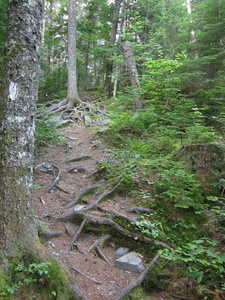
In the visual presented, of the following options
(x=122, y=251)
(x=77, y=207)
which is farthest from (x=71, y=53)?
(x=122, y=251)

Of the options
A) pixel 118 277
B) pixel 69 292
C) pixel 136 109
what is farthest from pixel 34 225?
pixel 136 109

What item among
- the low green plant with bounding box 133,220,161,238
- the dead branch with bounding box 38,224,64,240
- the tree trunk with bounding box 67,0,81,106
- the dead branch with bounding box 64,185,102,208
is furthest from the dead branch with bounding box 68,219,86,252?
the tree trunk with bounding box 67,0,81,106

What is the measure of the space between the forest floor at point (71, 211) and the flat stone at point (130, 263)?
7 cm

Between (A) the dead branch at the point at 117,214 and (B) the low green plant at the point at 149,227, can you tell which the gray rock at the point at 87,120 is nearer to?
(A) the dead branch at the point at 117,214

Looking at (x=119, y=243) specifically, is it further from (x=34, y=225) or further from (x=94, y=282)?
(x=34, y=225)

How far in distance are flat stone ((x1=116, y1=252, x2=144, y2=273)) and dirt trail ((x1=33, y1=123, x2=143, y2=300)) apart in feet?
0.24

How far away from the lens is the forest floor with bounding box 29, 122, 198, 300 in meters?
3.15

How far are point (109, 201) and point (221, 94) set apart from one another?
767 cm

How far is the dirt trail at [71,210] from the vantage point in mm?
3196

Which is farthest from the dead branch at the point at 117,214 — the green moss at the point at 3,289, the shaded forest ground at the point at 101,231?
the green moss at the point at 3,289

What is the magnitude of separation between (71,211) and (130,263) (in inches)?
66.3

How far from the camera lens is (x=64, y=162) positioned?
7.23m

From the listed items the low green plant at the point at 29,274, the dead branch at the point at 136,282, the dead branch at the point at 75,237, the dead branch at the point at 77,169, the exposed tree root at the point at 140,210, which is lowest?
the dead branch at the point at 136,282

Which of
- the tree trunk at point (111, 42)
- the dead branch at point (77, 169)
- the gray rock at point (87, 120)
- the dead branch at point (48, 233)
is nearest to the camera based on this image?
the dead branch at point (48, 233)
